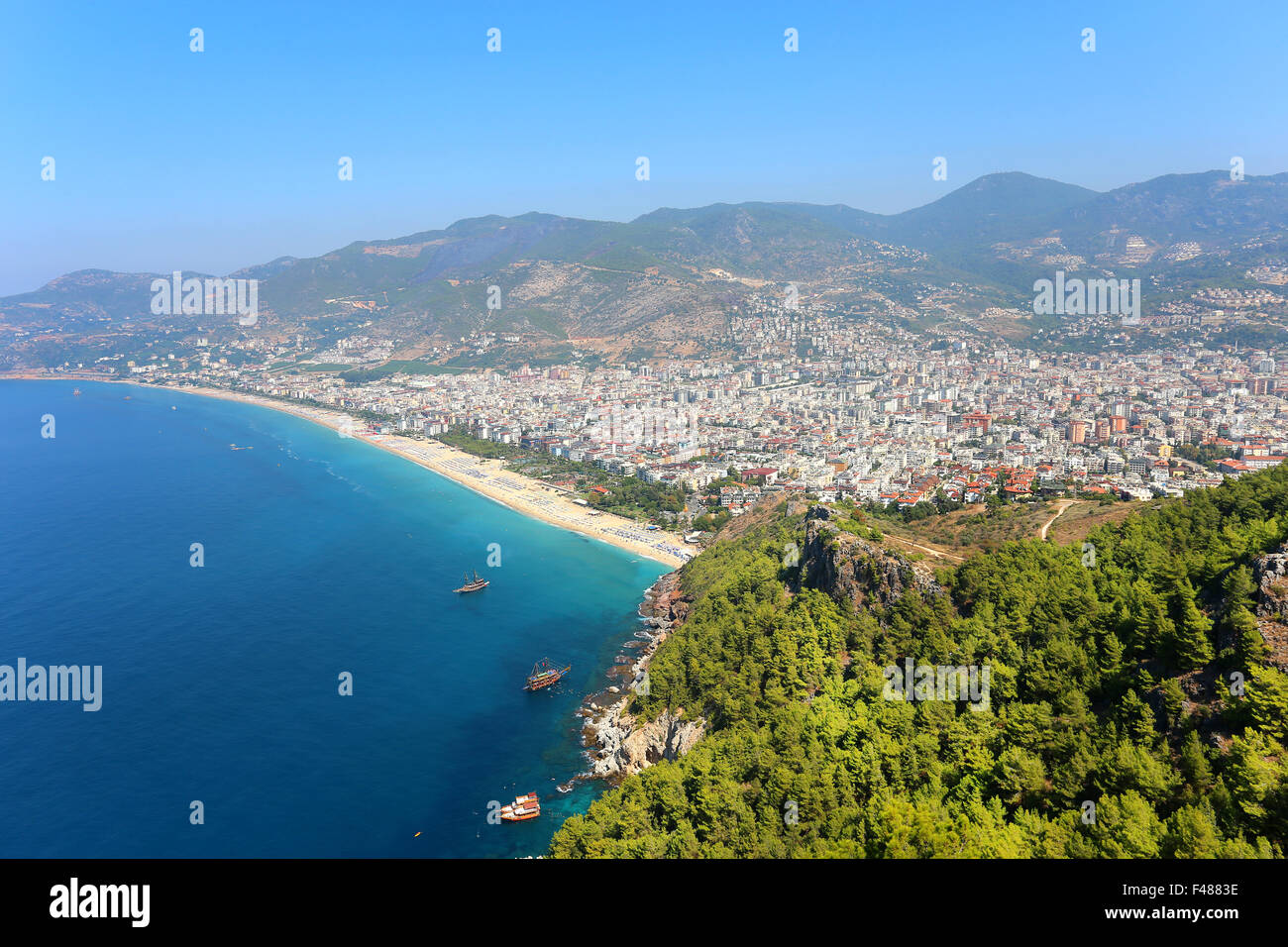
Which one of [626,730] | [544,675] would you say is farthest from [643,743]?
[544,675]

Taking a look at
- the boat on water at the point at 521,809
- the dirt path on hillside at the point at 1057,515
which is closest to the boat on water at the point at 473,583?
the boat on water at the point at 521,809

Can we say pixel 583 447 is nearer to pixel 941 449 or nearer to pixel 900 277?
pixel 941 449

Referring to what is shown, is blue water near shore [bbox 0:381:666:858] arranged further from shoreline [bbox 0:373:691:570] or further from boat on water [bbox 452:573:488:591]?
shoreline [bbox 0:373:691:570]

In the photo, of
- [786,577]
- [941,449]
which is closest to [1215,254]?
[941,449]

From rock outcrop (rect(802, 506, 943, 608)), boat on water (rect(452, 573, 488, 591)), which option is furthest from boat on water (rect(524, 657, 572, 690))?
rock outcrop (rect(802, 506, 943, 608))

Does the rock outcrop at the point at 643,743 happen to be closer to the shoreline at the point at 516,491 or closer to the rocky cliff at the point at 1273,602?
the rocky cliff at the point at 1273,602
